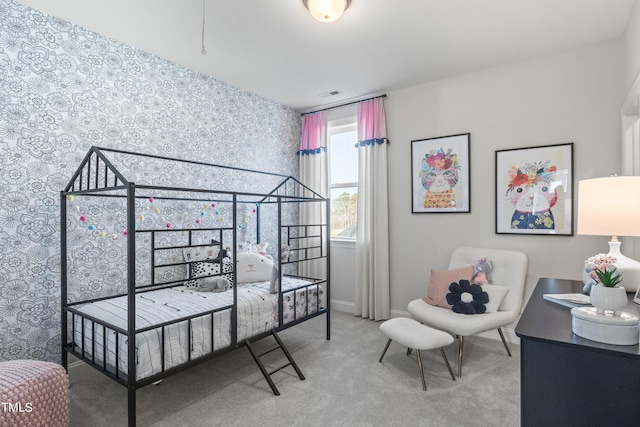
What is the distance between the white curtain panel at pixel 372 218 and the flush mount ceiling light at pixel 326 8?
1767 millimetres

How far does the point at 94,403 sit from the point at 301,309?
1.57m

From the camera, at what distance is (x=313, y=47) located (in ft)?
9.18

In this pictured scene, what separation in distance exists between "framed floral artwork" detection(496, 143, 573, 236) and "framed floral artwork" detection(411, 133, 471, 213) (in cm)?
31

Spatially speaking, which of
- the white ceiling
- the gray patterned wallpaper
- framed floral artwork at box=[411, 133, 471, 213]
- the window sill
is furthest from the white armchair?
the gray patterned wallpaper

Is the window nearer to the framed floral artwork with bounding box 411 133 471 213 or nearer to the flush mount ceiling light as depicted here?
the framed floral artwork with bounding box 411 133 471 213

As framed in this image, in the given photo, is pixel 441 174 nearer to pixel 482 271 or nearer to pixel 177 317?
pixel 482 271

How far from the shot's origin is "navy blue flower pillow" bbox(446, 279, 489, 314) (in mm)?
2695

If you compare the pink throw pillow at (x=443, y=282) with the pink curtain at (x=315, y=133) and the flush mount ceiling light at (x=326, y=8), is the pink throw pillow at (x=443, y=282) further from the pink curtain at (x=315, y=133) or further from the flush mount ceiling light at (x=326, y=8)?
the flush mount ceiling light at (x=326, y=8)

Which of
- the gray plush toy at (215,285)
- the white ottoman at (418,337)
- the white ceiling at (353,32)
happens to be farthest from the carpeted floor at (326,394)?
the white ceiling at (353,32)

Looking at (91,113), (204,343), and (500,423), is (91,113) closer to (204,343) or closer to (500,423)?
(204,343)

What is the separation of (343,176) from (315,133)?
25.8 inches

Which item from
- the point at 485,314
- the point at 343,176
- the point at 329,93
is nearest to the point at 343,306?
the point at 343,176

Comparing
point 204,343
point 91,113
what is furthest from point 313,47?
point 204,343

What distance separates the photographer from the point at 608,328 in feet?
3.67
